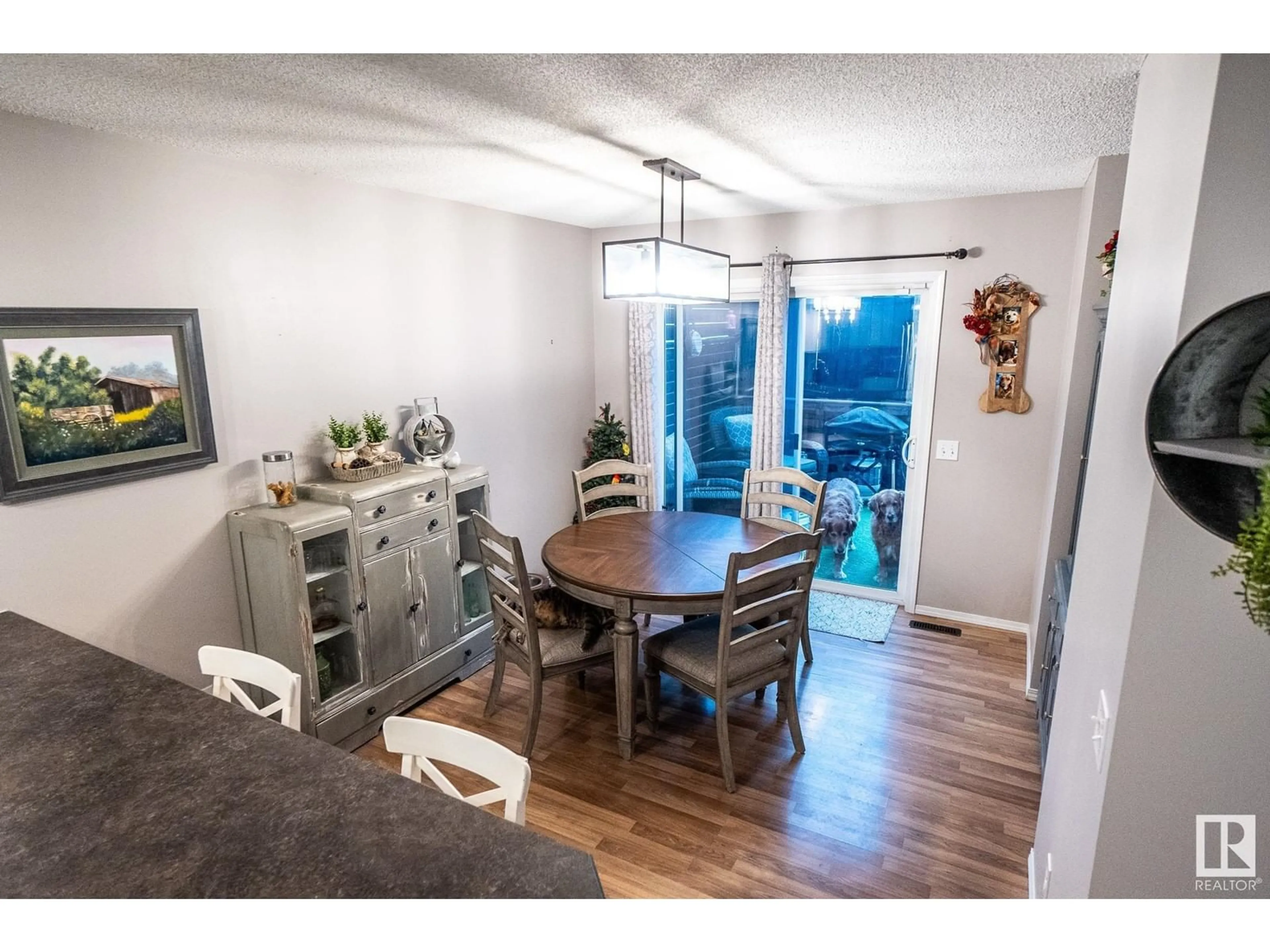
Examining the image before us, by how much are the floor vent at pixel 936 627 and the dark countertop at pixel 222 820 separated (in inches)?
137

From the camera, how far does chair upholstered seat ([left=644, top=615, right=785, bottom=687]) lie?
2.69m

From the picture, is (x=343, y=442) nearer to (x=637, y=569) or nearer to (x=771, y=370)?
(x=637, y=569)

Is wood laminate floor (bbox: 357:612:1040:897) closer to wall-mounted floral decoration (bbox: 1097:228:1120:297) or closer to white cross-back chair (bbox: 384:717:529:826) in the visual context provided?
white cross-back chair (bbox: 384:717:529:826)

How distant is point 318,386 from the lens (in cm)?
309

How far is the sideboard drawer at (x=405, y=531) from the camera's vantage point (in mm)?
2885

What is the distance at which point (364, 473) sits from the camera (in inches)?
119

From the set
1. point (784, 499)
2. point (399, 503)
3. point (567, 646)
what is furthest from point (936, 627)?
point (399, 503)

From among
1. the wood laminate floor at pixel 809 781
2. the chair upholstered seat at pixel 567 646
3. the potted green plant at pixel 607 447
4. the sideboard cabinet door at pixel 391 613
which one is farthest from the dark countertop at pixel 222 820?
the potted green plant at pixel 607 447

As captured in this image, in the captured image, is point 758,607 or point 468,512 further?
point 468,512

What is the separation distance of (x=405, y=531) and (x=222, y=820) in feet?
6.30

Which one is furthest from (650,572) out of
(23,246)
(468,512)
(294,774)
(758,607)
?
(23,246)
